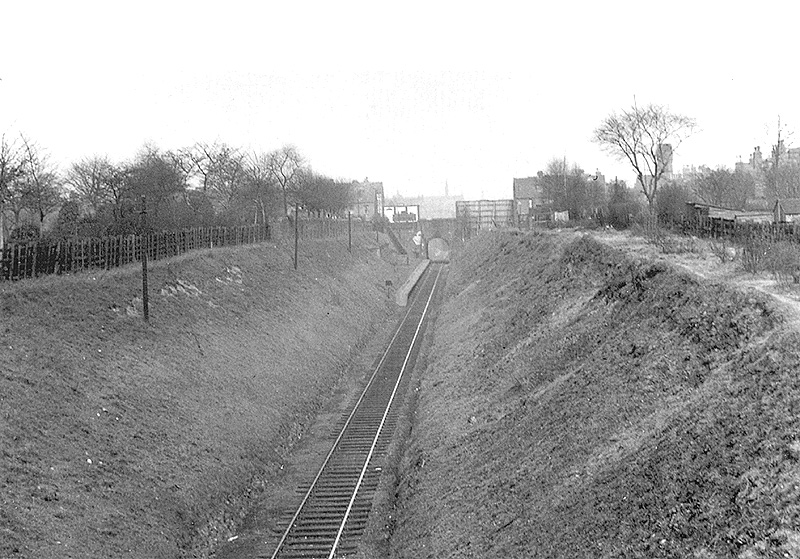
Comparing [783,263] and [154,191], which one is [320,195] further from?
[783,263]

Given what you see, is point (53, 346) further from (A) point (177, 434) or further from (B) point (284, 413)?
(B) point (284, 413)

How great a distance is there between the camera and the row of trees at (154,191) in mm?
45375

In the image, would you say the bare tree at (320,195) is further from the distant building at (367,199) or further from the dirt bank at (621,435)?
the dirt bank at (621,435)

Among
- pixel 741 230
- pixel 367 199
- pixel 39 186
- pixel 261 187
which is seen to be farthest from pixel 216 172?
pixel 367 199

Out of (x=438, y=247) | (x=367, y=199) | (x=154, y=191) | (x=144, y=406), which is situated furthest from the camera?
(x=367, y=199)

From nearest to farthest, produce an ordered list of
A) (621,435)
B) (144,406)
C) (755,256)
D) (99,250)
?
(621,435) < (144,406) < (755,256) < (99,250)

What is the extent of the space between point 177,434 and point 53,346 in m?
4.55

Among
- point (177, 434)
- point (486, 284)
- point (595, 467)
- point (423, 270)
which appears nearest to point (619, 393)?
point (595, 467)

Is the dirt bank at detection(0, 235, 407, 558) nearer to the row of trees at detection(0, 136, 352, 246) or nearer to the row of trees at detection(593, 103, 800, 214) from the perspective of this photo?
the row of trees at detection(0, 136, 352, 246)

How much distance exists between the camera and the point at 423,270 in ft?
292

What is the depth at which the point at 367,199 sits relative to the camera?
529 ft

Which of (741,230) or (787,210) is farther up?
(787,210)

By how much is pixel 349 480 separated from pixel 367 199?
14159cm

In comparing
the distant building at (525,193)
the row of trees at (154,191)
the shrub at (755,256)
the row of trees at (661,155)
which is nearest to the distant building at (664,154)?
the row of trees at (661,155)
